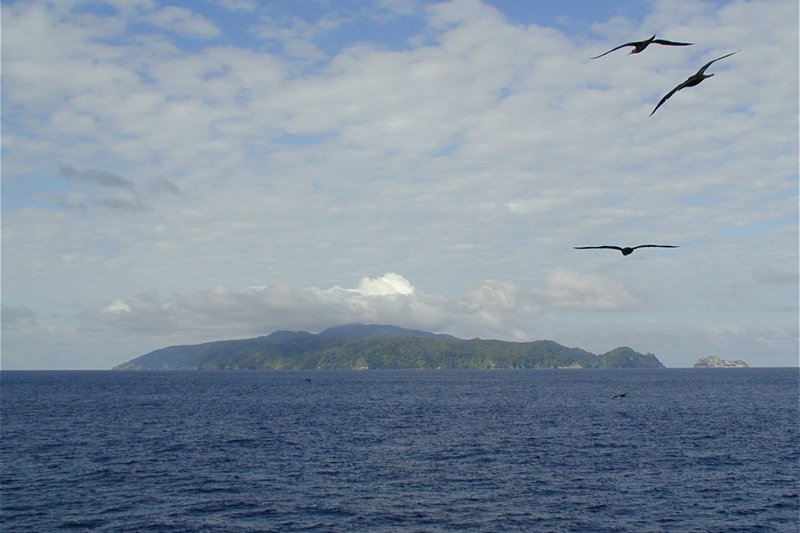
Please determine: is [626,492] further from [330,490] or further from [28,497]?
[28,497]

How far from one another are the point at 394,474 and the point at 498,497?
15104 millimetres

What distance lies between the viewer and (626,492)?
67938 millimetres

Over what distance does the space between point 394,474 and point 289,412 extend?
8425 centimetres

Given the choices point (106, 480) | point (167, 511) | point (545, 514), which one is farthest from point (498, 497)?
point (106, 480)

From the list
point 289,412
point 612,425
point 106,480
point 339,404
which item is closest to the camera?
point 106,480

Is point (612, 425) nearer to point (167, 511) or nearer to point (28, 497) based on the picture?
point (167, 511)

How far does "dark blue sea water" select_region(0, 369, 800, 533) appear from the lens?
59.2 m

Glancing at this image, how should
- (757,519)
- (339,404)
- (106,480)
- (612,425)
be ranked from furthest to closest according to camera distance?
1. (339,404)
2. (612,425)
3. (106,480)
4. (757,519)

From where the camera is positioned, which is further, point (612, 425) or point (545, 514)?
point (612, 425)

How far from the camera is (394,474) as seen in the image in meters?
76.4

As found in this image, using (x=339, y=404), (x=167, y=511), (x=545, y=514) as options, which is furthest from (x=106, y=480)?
(x=339, y=404)

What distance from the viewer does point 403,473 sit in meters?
76.9

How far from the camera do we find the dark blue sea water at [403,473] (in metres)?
59.2

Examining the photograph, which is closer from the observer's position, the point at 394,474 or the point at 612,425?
the point at 394,474
